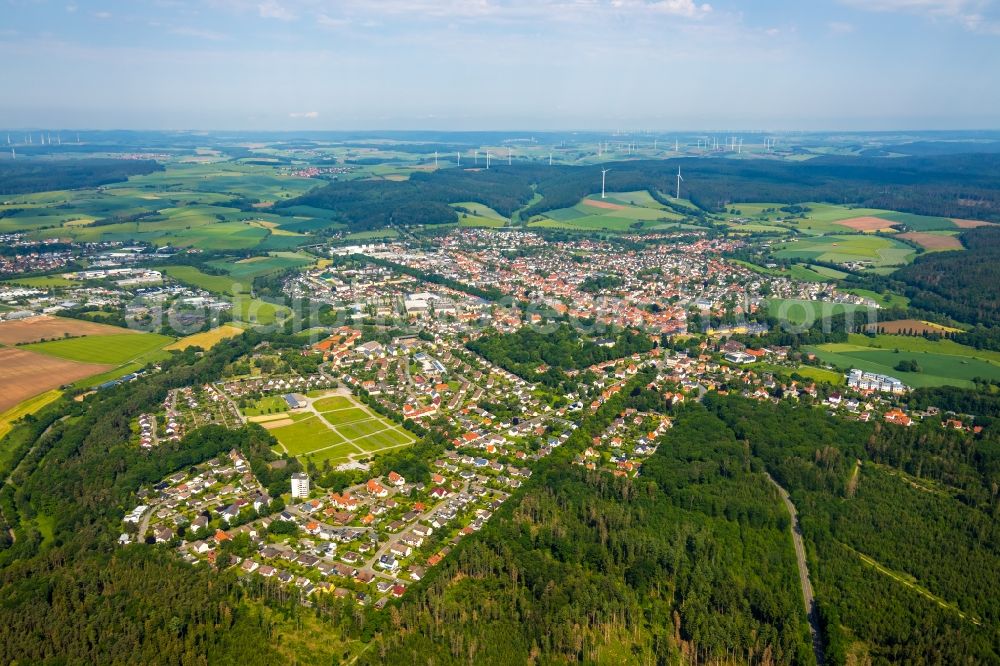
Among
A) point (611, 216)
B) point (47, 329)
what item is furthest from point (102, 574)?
point (611, 216)

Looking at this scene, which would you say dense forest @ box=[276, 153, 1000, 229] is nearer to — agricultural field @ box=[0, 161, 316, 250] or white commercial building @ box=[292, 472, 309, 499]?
agricultural field @ box=[0, 161, 316, 250]

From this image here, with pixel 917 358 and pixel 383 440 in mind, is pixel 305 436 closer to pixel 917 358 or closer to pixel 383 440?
pixel 383 440

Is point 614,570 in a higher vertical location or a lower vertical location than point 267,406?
lower

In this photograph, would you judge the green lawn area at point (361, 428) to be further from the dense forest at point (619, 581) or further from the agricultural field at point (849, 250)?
the agricultural field at point (849, 250)

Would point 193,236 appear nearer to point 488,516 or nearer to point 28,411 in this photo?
point 28,411

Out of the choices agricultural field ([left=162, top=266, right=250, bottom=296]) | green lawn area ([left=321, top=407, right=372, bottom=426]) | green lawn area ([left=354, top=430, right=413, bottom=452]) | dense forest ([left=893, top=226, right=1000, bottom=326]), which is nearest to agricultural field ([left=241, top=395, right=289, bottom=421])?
green lawn area ([left=321, top=407, right=372, bottom=426])

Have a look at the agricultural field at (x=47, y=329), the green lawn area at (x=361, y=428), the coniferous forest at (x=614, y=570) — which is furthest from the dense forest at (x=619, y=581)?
the agricultural field at (x=47, y=329)
